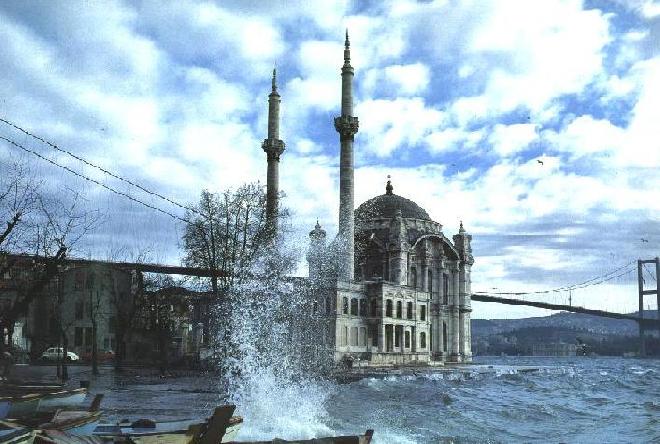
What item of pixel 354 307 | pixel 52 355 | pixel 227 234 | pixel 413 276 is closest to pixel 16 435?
pixel 227 234

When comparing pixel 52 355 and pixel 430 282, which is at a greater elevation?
pixel 430 282

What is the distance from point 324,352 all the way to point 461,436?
29.3m

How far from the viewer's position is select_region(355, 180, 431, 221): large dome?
67562 millimetres

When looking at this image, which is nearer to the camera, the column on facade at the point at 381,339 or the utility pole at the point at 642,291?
the column on facade at the point at 381,339

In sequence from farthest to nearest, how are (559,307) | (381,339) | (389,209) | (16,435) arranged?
(559,307) → (389,209) → (381,339) → (16,435)

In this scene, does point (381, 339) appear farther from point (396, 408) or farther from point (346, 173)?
point (396, 408)

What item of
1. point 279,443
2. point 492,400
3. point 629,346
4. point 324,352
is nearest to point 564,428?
point 492,400

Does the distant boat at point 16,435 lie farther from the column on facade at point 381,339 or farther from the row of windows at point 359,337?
the column on facade at point 381,339

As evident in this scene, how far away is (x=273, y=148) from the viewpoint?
164ft

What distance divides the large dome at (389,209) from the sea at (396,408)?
33572mm

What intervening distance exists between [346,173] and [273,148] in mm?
6103

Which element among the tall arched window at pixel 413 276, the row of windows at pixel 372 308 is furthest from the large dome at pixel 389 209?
the row of windows at pixel 372 308

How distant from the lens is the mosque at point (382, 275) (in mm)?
47594

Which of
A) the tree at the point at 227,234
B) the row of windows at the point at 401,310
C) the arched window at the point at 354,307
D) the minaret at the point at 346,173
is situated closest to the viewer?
the tree at the point at 227,234
